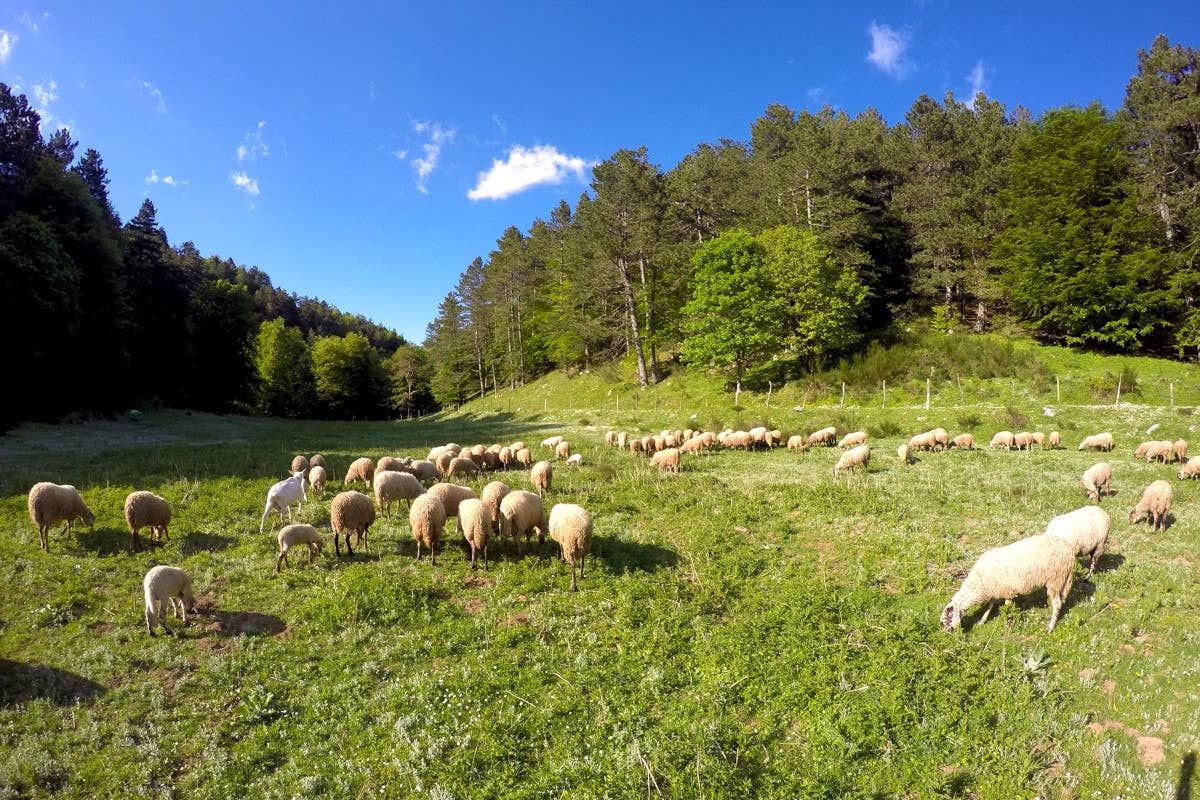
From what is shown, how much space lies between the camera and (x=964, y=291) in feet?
141

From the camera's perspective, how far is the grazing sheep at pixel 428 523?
40.3 ft

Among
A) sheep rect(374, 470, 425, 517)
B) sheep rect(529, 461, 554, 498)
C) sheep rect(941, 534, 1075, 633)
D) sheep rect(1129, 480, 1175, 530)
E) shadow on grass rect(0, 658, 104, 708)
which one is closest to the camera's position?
shadow on grass rect(0, 658, 104, 708)

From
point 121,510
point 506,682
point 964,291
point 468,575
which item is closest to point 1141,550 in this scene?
point 506,682

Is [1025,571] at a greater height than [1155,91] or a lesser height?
lesser

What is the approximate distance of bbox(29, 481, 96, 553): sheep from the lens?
12.3 m

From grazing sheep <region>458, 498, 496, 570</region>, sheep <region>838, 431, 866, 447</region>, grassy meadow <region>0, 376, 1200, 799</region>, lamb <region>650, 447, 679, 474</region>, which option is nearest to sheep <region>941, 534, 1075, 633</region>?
grassy meadow <region>0, 376, 1200, 799</region>

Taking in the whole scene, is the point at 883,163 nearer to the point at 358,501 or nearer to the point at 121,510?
the point at 358,501

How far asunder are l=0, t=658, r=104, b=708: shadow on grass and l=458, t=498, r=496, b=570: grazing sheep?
6.32 meters

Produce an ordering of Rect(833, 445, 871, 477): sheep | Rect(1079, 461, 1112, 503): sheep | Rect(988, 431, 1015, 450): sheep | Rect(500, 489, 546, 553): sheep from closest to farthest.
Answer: Rect(500, 489, 546, 553): sheep < Rect(1079, 461, 1112, 503): sheep < Rect(833, 445, 871, 477): sheep < Rect(988, 431, 1015, 450): sheep

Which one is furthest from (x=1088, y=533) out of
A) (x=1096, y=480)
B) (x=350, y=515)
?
(x=350, y=515)

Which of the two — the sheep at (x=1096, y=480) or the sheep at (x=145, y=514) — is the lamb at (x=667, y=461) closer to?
the sheep at (x=1096, y=480)

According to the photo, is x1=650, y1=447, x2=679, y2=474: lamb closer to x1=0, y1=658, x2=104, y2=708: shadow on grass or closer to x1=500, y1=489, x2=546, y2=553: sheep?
x1=500, y1=489, x2=546, y2=553: sheep

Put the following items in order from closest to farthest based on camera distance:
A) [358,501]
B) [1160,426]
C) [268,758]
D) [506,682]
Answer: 1. [268,758]
2. [506,682]
3. [358,501]
4. [1160,426]

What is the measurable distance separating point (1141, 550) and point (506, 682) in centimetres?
1348
